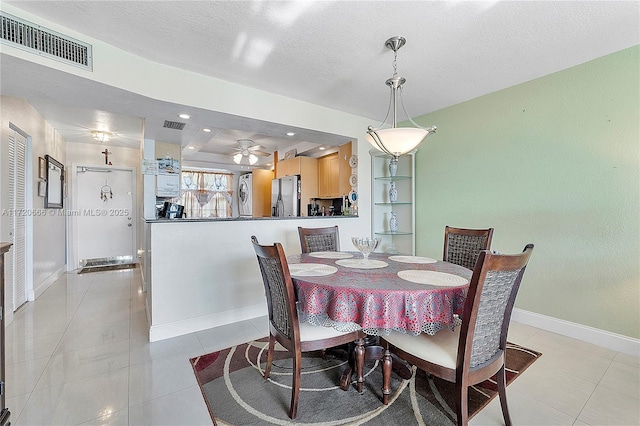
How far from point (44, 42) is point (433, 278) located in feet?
9.55

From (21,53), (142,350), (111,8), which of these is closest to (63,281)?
(142,350)

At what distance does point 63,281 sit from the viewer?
4.31 m

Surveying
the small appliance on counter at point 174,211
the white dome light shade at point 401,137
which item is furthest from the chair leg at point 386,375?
the small appliance on counter at point 174,211

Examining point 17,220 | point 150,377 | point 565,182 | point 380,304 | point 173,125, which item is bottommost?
point 150,377

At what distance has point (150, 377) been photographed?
187cm

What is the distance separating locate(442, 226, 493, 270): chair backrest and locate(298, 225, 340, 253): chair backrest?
1036 millimetres

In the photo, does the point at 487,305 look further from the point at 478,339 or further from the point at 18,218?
the point at 18,218

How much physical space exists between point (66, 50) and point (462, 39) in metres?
2.84

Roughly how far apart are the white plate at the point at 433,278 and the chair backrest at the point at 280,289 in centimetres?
64

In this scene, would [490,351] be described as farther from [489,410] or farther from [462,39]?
[462,39]

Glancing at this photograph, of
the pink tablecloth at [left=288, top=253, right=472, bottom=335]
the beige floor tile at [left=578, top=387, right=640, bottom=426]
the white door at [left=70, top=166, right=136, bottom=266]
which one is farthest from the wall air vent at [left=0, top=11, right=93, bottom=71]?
the white door at [left=70, top=166, right=136, bottom=266]

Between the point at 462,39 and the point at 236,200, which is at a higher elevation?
the point at 462,39

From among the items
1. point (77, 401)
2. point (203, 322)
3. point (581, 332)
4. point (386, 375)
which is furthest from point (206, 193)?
point (581, 332)

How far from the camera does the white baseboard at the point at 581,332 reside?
87.1 inches
